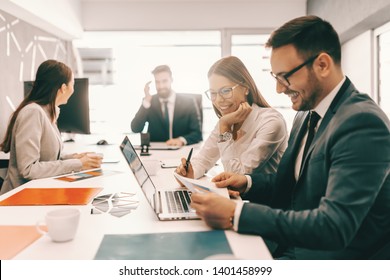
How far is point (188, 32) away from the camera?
17.3ft

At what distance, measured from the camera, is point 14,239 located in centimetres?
101

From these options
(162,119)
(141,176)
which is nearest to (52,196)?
(141,176)

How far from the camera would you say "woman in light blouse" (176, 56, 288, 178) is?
1.73 metres

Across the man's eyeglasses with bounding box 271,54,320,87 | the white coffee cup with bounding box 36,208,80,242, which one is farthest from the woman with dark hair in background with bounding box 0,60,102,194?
the man's eyeglasses with bounding box 271,54,320,87

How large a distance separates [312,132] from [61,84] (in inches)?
58.0

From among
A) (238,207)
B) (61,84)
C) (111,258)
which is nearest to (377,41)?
(61,84)

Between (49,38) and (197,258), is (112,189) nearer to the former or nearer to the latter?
(197,258)

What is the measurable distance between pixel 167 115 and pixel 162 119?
0.07m

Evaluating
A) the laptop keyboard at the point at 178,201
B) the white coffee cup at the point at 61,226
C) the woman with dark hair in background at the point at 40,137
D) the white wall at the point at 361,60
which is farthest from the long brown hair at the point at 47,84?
the white wall at the point at 361,60

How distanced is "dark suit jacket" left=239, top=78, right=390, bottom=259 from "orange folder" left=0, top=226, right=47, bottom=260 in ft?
1.89

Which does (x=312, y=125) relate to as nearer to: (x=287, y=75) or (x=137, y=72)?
(x=287, y=75)

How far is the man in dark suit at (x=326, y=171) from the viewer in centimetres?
91

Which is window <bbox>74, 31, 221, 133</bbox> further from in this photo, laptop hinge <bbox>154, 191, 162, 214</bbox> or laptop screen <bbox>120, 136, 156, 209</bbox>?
laptop hinge <bbox>154, 191, 162, 214</bbox>

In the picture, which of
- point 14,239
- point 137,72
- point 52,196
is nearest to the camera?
point 14,239
